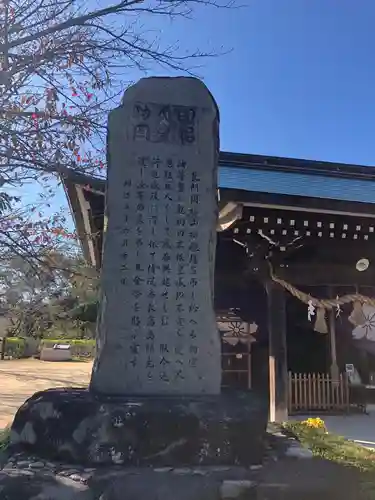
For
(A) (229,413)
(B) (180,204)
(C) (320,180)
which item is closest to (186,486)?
(A) (229,413)

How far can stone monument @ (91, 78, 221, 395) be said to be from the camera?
2.90 m

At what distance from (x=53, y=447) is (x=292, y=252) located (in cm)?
658

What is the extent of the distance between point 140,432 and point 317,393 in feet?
26.2

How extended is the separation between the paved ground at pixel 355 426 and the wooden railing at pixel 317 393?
0.95ft

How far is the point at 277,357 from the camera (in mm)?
7957

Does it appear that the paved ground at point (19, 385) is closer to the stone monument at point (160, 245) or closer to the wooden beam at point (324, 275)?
the wooden beam at point (324, 275)

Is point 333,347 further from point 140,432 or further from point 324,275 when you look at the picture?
point 140,432

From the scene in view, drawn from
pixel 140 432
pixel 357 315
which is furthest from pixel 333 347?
pixel 140 432

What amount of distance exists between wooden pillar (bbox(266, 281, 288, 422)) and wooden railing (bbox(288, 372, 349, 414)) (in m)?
1.55

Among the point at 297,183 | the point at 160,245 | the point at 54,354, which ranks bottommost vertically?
the point at 54,354

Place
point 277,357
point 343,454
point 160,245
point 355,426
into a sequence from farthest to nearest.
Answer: point 355,426, point 277,357, point 343,454, point 160,245

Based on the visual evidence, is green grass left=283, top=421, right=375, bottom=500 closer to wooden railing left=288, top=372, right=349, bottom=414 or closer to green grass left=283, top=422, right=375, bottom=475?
green grass left=283, top=422, right=375, bottom=475

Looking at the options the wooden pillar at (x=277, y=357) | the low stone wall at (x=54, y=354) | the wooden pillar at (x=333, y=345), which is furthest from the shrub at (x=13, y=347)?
the wooden pillar at (x=277, y=357)

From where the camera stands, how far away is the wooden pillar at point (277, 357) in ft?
25.6
